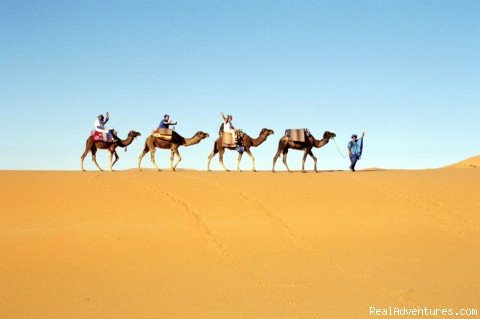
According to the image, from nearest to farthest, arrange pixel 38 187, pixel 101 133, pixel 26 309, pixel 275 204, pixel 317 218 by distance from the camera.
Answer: pixel 26 309, pixel 317 218, pixel 275 204, pixel 38 187, pixel 101 133

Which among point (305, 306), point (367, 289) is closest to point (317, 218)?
point (367, 289)

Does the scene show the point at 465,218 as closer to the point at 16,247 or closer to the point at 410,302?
the point at 410,302

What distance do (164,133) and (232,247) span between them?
11910 mm

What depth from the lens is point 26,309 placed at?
9266mm

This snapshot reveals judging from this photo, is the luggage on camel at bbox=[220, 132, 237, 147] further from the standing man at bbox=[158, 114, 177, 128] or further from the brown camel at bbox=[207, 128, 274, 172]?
the standing man at bbox=[158, 114, 177, 128]

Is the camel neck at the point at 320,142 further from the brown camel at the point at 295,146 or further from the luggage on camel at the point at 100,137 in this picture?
the luggage on camel at the point at 100,137

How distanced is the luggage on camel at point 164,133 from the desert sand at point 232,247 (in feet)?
15.1

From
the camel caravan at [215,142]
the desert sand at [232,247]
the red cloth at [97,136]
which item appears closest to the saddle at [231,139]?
the camel caravan at [215,142]

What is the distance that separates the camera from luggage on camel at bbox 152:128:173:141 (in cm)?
2398

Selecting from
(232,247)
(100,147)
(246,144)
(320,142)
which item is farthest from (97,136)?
(232,247)

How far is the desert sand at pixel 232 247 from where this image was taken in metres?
9.80

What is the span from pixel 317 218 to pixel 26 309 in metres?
7.91

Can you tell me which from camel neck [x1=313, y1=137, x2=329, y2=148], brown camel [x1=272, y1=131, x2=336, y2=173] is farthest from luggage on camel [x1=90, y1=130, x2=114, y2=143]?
camel neck [x1=313, y1=137, x2=329, y2=148]

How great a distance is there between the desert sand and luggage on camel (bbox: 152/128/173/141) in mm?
4589
